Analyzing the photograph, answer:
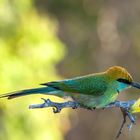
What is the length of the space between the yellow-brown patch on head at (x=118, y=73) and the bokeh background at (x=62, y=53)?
1.99 m

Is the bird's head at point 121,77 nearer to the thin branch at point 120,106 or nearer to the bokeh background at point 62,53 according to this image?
the thin branch at point 120,106

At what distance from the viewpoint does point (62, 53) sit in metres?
7.35

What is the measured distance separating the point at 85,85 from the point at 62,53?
119 inches

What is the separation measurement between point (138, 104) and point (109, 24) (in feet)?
35.9

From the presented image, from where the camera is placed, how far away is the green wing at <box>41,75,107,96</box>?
13.3 ft

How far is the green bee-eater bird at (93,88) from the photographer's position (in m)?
3.99

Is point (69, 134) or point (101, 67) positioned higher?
point (101, 67)

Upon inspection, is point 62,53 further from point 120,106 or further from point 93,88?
point 120,106

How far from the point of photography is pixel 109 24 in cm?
1438

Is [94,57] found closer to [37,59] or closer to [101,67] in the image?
[101,67]

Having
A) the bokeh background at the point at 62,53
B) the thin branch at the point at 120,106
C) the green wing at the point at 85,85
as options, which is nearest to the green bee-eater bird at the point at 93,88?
the green wing at the point at 85,85

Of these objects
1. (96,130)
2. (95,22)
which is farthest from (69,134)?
(95,22)

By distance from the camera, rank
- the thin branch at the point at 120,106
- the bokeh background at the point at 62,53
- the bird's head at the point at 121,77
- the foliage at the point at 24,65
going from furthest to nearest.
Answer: the bokeh background at the point at 62,53 < the foliage at the point at 24,65 < the bird's head at the point at 121,77 < the thin branch at the point at 120,106

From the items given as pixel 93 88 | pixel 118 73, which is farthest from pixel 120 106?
pixel 93 88
